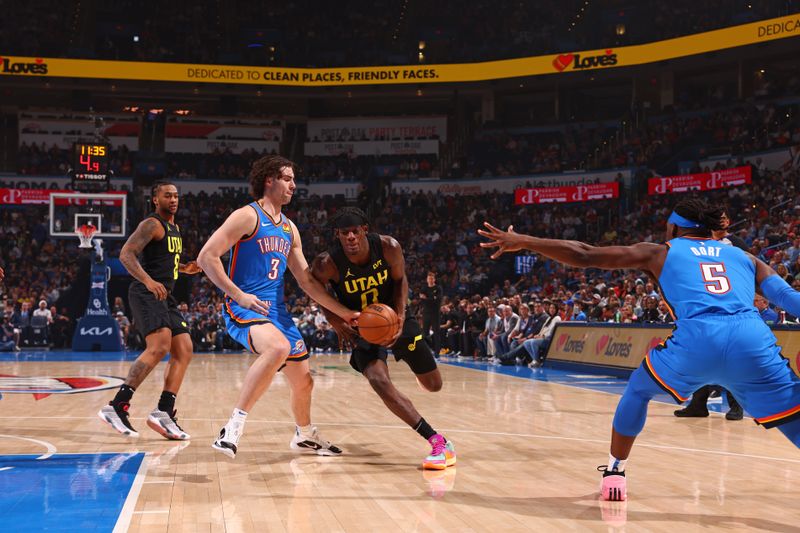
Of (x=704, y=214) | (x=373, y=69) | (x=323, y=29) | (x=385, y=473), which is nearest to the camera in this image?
(x=704, y=214)

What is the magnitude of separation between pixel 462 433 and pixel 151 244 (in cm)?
328

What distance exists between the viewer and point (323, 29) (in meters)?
40.4

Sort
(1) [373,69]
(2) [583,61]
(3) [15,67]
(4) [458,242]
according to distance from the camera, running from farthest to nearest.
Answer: (1) [373,69], (3) [15,67], (2) [583,61], (4) [458,242]

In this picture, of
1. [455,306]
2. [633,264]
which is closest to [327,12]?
[455,306]

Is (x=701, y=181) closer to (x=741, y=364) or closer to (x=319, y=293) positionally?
(x=319, y=293)

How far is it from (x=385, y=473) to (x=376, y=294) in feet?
4.27

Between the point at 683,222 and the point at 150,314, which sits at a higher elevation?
the point at 683,222

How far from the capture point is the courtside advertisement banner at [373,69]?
1248 inches

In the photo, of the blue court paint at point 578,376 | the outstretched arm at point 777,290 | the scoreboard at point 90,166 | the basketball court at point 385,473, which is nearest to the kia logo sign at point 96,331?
the scoreboard at point 90,166

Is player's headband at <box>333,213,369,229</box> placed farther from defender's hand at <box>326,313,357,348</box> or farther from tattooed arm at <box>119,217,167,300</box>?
tattooed arm at <box>119,217,167,300</box>

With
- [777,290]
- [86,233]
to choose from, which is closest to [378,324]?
[777,290]

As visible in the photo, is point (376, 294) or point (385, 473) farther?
point (376, 294)

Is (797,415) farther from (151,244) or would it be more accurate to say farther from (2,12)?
(2,12)

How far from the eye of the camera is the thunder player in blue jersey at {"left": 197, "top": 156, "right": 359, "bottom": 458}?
226 inches
